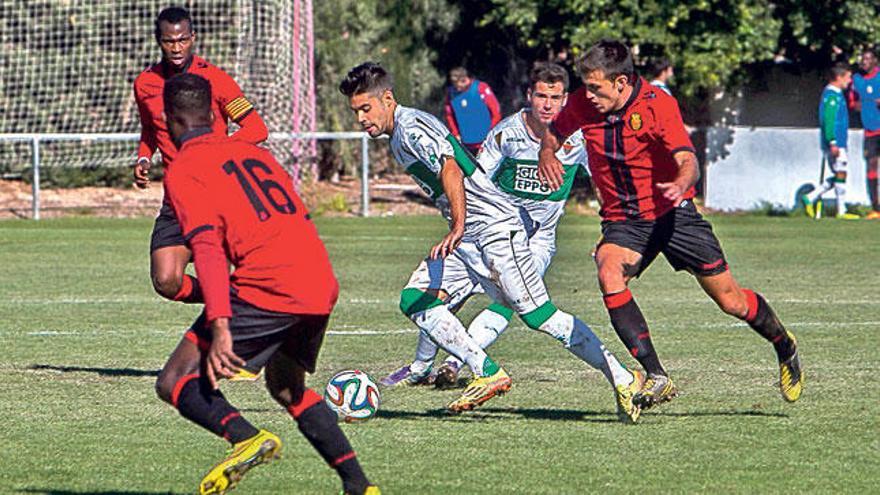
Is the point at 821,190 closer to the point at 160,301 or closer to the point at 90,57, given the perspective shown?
the point at 90,57

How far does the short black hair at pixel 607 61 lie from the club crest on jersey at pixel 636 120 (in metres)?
0.20

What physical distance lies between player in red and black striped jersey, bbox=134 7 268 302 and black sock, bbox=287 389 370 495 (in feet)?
9.32

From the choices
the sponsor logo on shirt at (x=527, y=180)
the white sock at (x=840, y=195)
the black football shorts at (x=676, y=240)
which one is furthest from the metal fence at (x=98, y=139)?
the black football shorts at (x=676, y=240)

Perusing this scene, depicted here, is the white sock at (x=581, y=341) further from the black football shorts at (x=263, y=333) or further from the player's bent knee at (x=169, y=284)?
the black football shorts at (x=263, y=333)

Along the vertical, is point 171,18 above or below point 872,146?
above

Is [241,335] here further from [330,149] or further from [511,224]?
[330,149]

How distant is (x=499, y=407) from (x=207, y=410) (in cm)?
295

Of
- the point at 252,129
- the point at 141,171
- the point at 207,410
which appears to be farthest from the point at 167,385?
the point at 141,171

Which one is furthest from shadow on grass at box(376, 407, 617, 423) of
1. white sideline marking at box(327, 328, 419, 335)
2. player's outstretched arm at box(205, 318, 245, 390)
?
white sideline marking at box(327, 328, 419, 335)

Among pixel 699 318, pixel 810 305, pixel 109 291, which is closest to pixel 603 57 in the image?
pixel 699 318

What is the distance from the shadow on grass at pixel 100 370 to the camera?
9820 millimetres

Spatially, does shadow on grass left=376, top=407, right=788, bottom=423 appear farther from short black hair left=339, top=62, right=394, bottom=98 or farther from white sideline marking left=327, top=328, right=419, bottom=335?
white sideline marking left=327, top=328, right=419, bottom=335

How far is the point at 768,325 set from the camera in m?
8.52

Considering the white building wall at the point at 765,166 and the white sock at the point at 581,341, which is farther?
the white building wall at the point at 765,166
